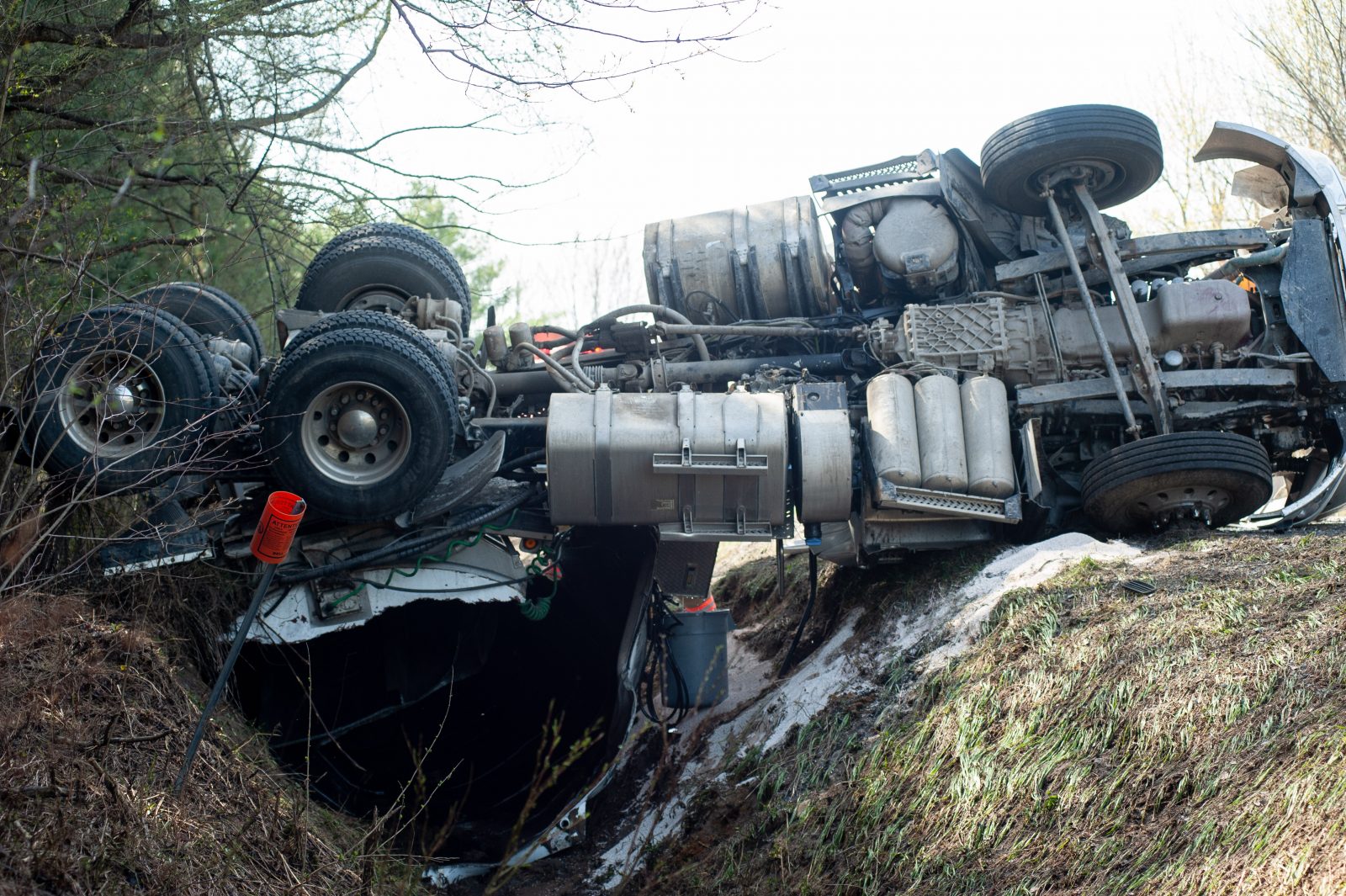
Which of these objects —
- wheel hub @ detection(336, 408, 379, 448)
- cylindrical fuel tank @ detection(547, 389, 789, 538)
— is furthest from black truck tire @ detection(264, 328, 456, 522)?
cylindrical fuel tank @ detection(547, 389, 789, 538)

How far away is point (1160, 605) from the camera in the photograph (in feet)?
17.8

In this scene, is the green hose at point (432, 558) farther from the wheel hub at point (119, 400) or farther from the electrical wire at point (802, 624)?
the electrical wire at point (802, 624)

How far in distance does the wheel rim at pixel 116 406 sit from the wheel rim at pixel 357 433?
72cm

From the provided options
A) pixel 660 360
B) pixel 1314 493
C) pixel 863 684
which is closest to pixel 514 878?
pixel 863 684

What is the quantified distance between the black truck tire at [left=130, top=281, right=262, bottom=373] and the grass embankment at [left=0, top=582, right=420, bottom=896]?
1.76m

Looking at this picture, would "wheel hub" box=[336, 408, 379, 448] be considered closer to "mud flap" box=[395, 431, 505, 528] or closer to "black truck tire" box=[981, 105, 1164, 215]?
"mud flap" box=[395, 431, 505, 528]

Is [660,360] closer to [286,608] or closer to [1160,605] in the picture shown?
[286,608]

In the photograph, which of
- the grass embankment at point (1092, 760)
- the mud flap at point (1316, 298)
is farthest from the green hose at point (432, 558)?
the mud flap at point (1316, 298)

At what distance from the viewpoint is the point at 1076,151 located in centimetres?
713

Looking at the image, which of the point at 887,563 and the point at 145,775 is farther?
the point at 887,563

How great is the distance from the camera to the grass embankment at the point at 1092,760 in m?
3.94

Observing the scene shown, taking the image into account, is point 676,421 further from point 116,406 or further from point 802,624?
point 116,406

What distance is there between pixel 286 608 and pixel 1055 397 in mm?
4488

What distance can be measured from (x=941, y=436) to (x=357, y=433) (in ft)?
10.4
